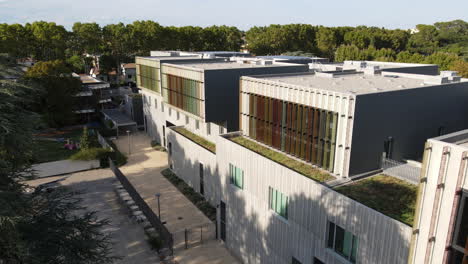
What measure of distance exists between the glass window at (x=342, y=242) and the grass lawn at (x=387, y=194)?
1.49m

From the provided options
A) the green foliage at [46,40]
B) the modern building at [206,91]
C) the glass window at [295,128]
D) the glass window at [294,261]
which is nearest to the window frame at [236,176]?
the glass window at [295,128]

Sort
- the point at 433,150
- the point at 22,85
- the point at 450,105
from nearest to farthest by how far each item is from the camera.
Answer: the point at 433,150 < the point at 22,85 < the point at 450,105

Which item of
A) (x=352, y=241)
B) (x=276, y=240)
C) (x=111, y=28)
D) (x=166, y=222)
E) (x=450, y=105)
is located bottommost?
(x=166, y=222)

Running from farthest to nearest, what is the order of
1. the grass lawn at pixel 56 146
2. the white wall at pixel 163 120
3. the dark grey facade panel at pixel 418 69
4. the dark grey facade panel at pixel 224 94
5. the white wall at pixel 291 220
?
the grass lawn at pixel 56 146
the white wall at pixel 163 120
the dark grey facade panel at pixel 418 69
the dark grey facade panel at pixel 224 94
the white wall at pixel 291 220

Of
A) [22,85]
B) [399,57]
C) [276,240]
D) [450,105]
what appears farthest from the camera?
[399,57]

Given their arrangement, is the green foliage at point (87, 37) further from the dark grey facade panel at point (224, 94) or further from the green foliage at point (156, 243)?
the green foliage at point (156, 243)

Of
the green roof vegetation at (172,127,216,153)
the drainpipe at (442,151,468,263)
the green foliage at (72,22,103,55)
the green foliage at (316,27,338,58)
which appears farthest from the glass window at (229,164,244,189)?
the green foliage at (316,27,338,58)

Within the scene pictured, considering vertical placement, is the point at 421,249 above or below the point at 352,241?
above

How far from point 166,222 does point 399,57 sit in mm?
62034

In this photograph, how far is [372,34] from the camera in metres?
105

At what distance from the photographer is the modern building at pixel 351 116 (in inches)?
651

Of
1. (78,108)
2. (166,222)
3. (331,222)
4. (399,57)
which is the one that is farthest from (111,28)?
(331,222)

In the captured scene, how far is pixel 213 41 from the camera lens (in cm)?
9881

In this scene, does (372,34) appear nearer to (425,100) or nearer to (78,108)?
(78,108)
